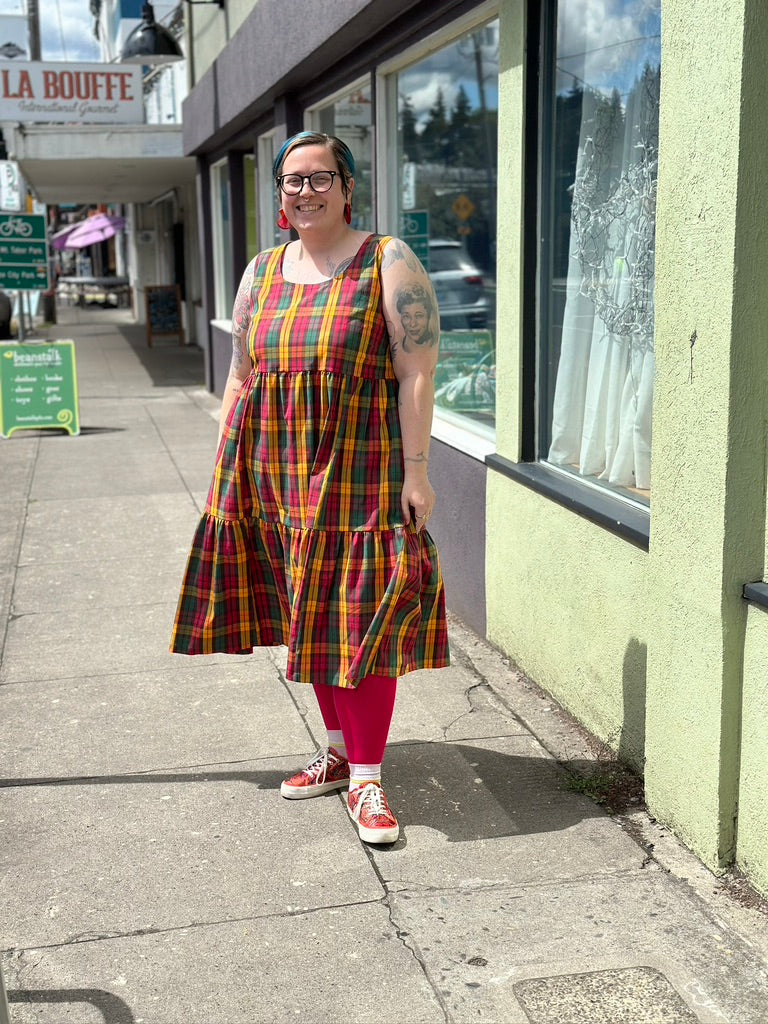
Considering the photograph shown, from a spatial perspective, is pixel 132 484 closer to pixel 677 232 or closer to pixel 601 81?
pixel 601 81

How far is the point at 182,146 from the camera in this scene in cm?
1502

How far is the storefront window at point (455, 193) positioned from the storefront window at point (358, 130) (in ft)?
0.87

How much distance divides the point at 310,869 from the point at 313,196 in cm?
183

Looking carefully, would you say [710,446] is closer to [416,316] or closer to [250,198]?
[416,316]

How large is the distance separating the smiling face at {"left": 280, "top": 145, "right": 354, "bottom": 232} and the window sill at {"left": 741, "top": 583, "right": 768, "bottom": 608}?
57.6 inches

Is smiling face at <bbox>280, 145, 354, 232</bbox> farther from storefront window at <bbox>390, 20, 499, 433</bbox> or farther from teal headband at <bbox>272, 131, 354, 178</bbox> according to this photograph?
storefront window at <bbox>390, 20, 499, 433</bbox>

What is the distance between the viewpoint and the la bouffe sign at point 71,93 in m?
14.6

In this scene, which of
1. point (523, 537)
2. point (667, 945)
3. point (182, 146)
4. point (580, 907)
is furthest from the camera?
point (182, 146)

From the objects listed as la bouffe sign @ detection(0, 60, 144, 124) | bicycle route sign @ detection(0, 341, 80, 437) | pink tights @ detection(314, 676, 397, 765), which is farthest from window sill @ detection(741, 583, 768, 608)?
la bouffe sign @ detection(0, 60, 144, 124)

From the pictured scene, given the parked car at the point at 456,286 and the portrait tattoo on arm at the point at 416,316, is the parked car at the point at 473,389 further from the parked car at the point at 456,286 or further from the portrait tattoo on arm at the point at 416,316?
the portrait tattoo on arm at the point at 416,316

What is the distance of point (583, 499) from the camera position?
4.04m

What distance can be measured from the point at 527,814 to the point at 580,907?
552mm

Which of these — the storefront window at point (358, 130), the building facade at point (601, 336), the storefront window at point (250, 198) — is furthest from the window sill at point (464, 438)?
the storefront window at point (250, 198)

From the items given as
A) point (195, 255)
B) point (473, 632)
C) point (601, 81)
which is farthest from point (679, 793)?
point (195, 255)
